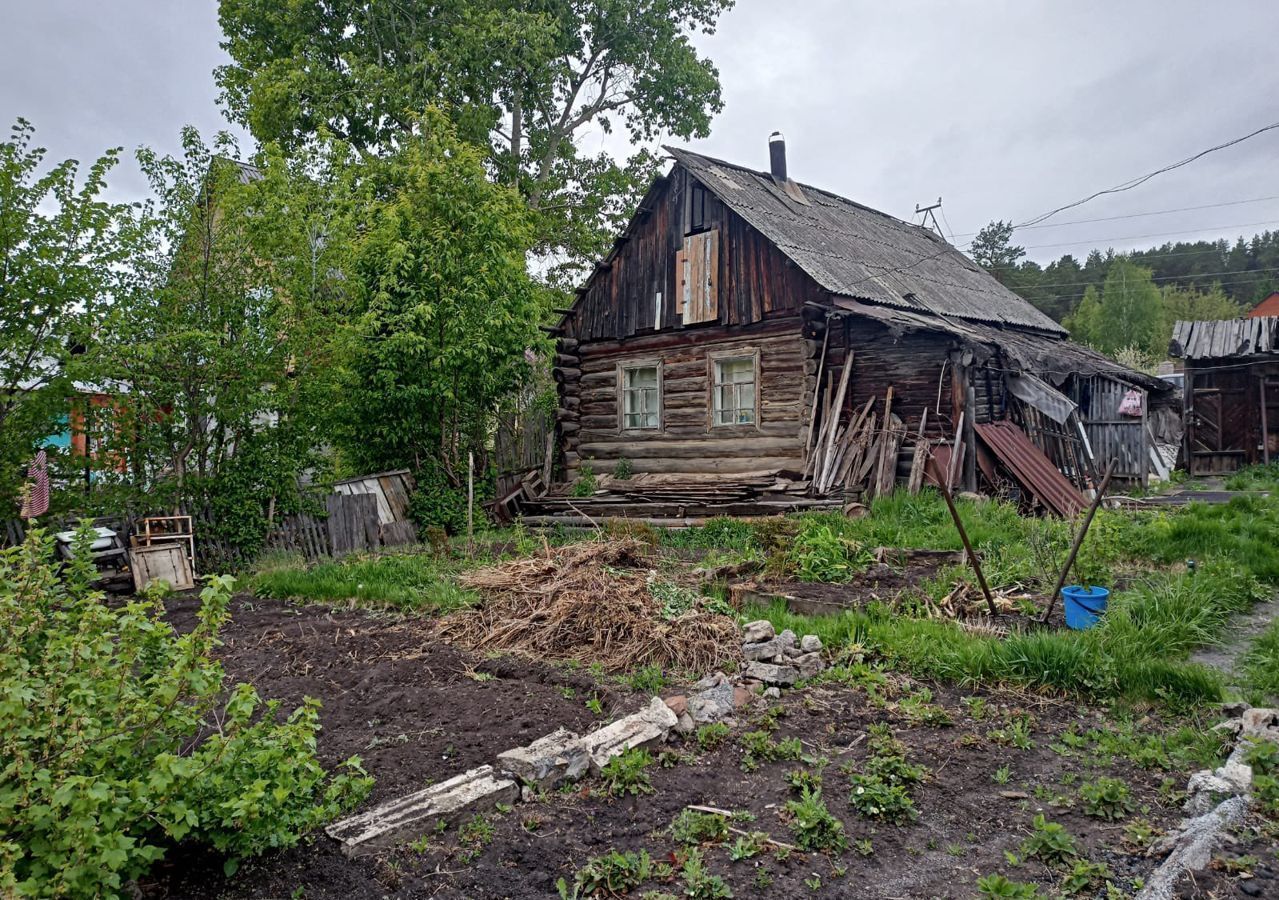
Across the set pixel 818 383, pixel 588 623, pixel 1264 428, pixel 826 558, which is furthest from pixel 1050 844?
pixel 1264 428

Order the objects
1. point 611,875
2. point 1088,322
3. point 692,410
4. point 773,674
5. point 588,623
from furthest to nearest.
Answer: point 1088,322 → point 692,410 → point 588,623 → point 773,674 → point 611,875

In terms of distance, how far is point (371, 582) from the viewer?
8672 mm

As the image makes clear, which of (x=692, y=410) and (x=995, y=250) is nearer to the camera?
(x=692, y=410)

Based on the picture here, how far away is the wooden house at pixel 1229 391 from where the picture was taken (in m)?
17.2

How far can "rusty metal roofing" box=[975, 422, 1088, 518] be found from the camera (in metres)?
11.5

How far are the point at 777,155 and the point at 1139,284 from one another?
41.5m

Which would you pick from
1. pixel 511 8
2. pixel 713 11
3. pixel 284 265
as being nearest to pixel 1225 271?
pixel 713 11

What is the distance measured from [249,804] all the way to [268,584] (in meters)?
7.05

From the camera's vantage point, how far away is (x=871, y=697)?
5043mm

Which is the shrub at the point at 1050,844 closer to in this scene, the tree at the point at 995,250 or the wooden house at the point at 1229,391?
the wooden house at the point at 1229,391

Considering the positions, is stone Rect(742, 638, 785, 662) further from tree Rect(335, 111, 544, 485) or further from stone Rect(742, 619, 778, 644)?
tree Rect(335, 111, 544, 485)

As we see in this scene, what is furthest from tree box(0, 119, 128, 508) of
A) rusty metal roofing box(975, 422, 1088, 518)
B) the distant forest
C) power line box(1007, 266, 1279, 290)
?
power line box(1007, 266, 1279, 290)

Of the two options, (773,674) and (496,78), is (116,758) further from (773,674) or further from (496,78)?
(496,78)

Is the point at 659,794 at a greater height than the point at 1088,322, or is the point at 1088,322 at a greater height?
the point at 1088,322
